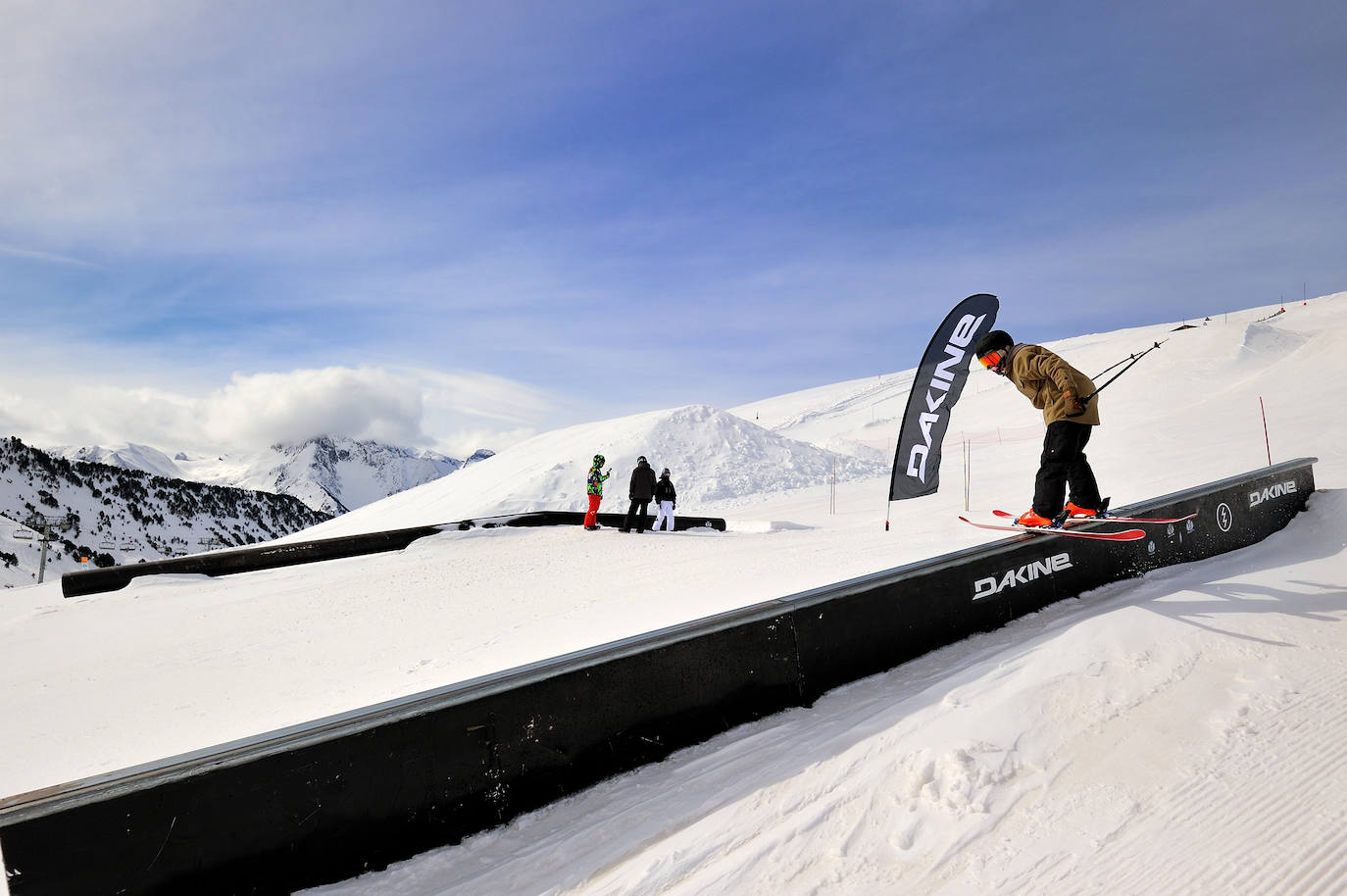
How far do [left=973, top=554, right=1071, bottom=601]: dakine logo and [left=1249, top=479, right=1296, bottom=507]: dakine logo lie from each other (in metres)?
2.83

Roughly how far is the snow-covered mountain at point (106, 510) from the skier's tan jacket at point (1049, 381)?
360 ft

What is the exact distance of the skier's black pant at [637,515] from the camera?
1434 centimetres

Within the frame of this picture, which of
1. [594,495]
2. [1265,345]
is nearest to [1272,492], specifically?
[594,495]

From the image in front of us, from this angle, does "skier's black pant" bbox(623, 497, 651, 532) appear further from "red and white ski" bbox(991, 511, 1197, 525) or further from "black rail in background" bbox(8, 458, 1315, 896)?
"black rail in background" bbox(8, 458, 1315, 896)

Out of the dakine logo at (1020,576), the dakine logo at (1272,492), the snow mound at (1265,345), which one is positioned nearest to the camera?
the dakine logo at (1020,576)

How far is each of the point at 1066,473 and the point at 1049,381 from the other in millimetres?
783

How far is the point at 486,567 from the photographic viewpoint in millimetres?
10297

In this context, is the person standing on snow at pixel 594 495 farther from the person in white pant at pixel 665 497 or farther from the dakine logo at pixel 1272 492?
the dakine logo at pixel 1272 492

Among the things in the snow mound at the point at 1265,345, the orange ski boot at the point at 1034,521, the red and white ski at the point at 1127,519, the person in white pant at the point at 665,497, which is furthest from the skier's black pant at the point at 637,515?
the snow mound at the point at 1265,345

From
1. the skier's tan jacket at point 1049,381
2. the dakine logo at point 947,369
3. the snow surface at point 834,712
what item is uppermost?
the dakine logo at point 947,369

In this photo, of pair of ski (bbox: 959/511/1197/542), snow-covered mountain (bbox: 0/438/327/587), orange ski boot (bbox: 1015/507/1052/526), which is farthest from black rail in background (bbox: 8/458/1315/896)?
snow-covered mountain (bbox: 0/438/327/587)

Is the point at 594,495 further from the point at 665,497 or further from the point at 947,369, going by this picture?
the point at 947,369

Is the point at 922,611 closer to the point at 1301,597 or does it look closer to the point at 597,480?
the point at 1301,597

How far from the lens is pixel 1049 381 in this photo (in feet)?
19.4
